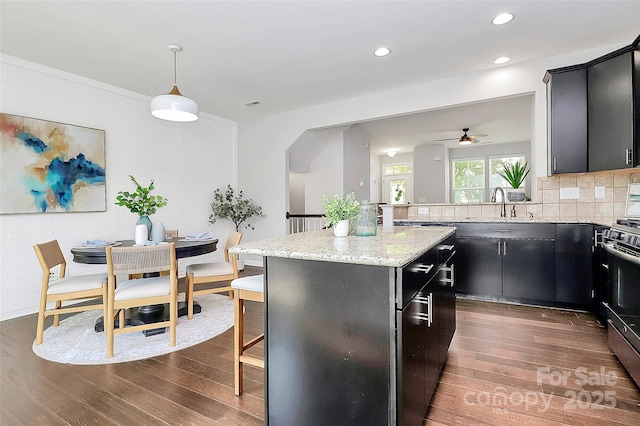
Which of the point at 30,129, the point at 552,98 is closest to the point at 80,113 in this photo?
the point at 30,129

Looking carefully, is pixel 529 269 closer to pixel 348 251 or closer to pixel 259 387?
pixel 348 251

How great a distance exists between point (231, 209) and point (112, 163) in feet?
6.27

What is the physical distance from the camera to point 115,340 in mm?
2641

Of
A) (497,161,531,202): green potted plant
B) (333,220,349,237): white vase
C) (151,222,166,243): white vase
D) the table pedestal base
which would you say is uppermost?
(497,161,531,202): green potted plant

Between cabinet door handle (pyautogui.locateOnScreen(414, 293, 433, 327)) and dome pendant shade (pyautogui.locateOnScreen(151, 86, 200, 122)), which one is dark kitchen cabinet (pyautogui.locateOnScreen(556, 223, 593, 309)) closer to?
cabinet door handle (pyautogui.locateOnScreen(414, 293, 433, 327))

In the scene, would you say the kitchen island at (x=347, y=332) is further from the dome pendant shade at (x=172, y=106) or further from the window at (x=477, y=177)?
the window at (x=477, y=177)

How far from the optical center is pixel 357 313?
130cm

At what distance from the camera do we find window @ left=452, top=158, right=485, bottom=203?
8.91 m

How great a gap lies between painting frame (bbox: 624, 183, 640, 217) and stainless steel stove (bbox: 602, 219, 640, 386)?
1.12 metres

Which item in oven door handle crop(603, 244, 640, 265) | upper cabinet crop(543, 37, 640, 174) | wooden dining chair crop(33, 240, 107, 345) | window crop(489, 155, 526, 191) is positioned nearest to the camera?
oven door handle crop(603, 244, 640, 265)

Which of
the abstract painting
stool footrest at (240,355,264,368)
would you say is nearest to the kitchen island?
stool footrest at (240,355,264,368)

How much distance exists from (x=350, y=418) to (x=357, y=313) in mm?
443

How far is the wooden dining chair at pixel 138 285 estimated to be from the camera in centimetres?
234

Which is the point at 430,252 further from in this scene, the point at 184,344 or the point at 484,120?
the point at 484,120
